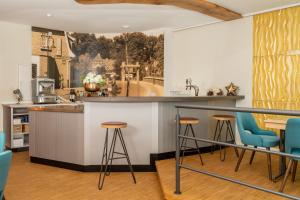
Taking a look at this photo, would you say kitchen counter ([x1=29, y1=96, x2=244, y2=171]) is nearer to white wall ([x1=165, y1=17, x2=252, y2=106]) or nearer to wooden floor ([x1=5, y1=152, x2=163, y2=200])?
wooden floor ([x1=5, y1=152, x2=163, y2=200])

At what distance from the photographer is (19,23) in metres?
6.12

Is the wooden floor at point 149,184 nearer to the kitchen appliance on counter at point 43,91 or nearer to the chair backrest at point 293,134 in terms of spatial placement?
the chair backrest at point 293,134

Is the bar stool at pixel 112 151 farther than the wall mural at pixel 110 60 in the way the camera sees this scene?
No

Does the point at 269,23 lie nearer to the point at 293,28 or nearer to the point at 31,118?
the point at 293,28

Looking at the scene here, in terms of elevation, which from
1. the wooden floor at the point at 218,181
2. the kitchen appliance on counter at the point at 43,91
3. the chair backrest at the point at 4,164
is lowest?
the wooden floor at the point at 218,181

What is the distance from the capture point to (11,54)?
19.8ft

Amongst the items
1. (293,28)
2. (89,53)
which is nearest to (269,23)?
(293,28)

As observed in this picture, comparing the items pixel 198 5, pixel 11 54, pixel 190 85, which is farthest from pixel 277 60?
pixel 11 54

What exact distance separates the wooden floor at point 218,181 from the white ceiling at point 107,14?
2719 millimetres

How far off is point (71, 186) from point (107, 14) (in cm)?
348

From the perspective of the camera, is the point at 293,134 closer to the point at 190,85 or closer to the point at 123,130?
the point at 123,130

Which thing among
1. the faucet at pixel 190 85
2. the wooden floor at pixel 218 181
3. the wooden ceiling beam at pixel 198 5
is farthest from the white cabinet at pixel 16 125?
the faucet at pixel 190 85

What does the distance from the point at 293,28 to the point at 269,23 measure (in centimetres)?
45

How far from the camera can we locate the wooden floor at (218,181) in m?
2.86
